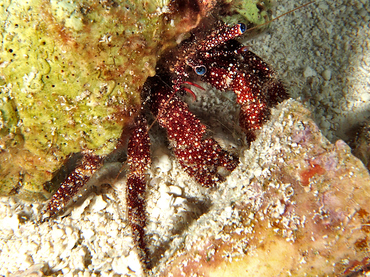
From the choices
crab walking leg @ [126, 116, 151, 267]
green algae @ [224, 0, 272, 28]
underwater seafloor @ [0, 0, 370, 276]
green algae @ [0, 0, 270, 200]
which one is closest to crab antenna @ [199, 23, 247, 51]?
green algae @ [0, 0, 270, 200]

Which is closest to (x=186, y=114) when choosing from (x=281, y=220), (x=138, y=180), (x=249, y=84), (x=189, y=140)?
Answer: (x=189, y=140)

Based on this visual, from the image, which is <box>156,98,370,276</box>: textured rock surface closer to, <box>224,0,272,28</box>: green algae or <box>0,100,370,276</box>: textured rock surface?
<box>0,100,370,276</box>: textured rock surface

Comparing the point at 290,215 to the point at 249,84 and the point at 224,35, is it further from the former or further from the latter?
the point at 224,35

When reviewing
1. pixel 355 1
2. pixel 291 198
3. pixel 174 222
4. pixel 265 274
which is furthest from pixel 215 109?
pixel 355 1

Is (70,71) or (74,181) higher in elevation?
(70,71)

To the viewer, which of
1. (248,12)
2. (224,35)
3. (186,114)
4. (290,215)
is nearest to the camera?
(290,215)

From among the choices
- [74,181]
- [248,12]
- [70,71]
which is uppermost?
[248,12]

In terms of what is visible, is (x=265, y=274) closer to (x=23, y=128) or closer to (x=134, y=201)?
(x=134, y=201)
